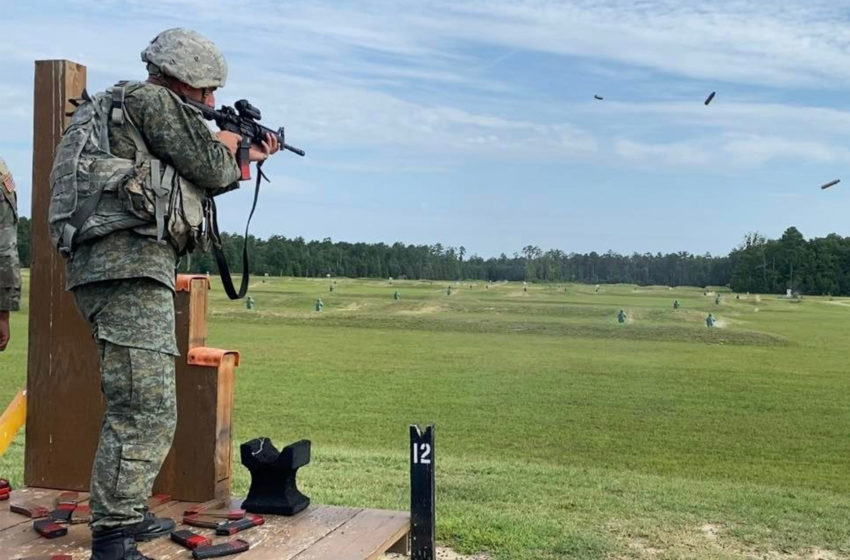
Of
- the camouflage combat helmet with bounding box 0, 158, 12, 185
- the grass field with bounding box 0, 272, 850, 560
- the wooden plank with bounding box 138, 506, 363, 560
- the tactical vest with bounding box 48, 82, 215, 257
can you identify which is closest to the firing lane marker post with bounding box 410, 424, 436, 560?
the wooden plank with bounding box 138, 506, 363, 560

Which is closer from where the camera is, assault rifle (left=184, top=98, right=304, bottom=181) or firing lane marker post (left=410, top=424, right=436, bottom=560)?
assault rifle (left=184, top=98, right=304, bottom=181)

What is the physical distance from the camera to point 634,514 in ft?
17.7

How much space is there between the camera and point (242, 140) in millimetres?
3051

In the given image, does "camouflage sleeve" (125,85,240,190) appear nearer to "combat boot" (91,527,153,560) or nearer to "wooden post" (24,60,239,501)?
"wooden post" (24,60,239,501)

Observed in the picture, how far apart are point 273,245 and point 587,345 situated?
1984 cm

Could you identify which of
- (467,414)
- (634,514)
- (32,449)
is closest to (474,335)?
(467,414)

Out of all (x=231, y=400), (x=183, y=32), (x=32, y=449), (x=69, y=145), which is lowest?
(x=32, y=449)

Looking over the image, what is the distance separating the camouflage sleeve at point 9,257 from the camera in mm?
3869

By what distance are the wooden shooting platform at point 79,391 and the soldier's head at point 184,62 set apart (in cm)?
103

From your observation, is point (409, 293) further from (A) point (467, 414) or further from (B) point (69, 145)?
(B) point (69, 145)

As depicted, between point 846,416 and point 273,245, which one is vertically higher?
point 273,245

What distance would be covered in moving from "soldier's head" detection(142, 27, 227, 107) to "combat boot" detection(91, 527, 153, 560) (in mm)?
1420

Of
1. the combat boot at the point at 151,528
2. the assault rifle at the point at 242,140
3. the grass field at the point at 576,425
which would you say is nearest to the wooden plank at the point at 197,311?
the assault rifle at the point at 242,140

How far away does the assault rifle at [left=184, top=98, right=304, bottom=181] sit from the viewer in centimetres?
296
